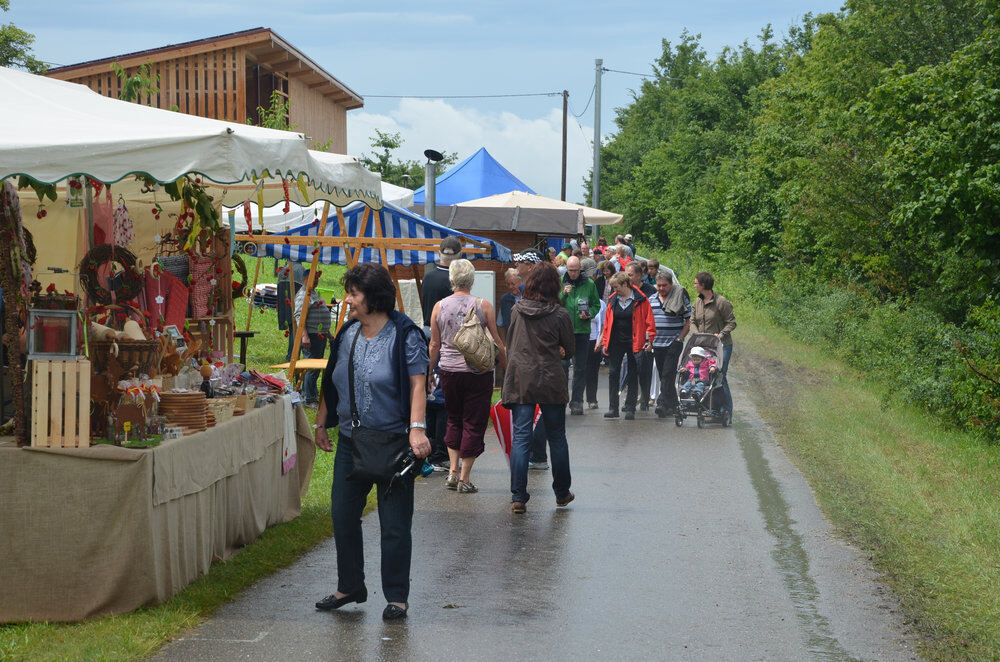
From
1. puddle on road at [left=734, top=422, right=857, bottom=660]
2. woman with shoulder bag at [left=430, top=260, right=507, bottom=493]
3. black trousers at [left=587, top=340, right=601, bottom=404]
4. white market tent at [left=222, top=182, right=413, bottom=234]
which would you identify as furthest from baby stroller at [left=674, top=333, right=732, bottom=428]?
woman with shoulder bag at [left=430, top=260, right=507, bottom=493]

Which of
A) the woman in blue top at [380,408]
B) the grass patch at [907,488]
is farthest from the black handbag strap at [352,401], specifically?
the grass patch at [907,488]

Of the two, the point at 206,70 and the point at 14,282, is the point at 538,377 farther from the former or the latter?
the point at 206,70

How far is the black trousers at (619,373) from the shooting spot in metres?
14.0

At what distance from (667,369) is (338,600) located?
28.7 feet

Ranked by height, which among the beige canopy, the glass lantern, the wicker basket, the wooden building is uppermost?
the wooden building

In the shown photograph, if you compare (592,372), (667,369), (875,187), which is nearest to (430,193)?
(592,372)

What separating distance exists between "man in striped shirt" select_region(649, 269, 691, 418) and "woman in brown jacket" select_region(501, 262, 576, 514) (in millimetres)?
5209

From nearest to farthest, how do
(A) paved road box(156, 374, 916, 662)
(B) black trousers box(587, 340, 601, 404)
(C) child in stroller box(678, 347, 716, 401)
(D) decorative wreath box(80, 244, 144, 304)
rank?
(A) paved road box(156, 374, 916, 662) → (D) decorative wreath box(80, 244, 144, 304) → (C) child in stroller box(678, 347, 716, 401) → (B) black trousers box(587, 340, 601, 404)

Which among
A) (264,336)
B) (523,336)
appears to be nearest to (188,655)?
(523,336)

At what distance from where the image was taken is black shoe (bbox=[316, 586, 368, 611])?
235 inches

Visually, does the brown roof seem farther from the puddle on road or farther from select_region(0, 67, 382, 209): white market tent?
select_region(0, 67, 382, 209): white market tent

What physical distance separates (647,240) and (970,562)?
6341 cm

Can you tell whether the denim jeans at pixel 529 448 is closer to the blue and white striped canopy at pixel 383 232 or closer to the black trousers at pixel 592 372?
the blue and white striped canopy at pixel 383 232

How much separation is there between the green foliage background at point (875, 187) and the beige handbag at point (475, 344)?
825cm
